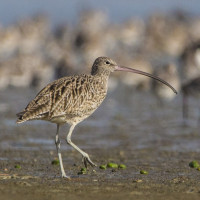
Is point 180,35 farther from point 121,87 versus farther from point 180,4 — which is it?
point 180,4

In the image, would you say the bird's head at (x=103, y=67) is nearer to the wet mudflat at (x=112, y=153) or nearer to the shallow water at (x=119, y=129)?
the wet mudflat at (x=112, y=153)

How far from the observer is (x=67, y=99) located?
841cm

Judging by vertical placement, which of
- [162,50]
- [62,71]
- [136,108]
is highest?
[162,50]

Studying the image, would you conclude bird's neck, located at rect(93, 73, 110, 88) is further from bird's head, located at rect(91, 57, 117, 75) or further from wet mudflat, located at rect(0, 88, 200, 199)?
wet mudflat, located at rect(0, 88, 200, 199)

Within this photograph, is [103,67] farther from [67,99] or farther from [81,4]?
[81,4]

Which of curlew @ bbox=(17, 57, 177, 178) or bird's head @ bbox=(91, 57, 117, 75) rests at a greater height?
bird's head @ bbox=(91, 57, 117, 75)

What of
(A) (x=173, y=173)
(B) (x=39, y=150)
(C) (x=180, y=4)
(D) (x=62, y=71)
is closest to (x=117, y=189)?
(A) (x=173, y=173)

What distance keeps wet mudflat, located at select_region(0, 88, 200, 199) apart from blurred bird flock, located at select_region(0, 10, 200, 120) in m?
1.89

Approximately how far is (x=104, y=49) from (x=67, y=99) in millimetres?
17669

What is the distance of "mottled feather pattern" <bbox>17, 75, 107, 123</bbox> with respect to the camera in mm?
8180

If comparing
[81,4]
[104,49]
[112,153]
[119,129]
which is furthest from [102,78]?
[81,4]

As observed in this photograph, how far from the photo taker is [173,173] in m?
8.60

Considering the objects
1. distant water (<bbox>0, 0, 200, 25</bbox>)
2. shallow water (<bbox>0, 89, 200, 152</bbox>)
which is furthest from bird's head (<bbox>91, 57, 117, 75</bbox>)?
distant water (<bbox>0, 0, 200, 25</bbox>)

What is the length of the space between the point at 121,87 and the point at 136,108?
406cm
